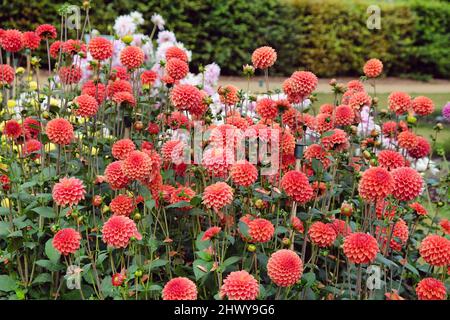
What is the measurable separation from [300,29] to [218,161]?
660cm

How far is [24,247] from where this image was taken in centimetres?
178

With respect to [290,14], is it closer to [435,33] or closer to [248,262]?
[435,33]

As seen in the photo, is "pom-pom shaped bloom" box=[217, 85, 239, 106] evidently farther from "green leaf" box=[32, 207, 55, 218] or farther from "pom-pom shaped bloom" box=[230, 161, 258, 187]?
"green leaf" box=[32, 207, 55, 218]

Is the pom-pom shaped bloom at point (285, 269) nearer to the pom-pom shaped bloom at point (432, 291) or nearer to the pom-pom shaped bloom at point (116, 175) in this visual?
the pom-pom shaped bloom at point (432, 291)

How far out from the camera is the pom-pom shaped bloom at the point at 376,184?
1.49 meters

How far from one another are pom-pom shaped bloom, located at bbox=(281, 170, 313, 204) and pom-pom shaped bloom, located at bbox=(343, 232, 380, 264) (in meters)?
0.18

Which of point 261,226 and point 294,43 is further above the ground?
point 294,43

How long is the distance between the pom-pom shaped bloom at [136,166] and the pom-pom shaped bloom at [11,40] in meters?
0.75

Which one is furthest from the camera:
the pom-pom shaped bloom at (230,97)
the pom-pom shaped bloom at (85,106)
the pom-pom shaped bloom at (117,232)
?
the pom-pom shaped bloom at (230,97)

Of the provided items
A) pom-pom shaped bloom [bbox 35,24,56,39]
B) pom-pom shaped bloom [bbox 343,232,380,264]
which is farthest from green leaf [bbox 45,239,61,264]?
pom-pom shaped bloom [bbox 35,24,56,39]

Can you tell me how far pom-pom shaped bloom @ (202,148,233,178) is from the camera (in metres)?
1.60

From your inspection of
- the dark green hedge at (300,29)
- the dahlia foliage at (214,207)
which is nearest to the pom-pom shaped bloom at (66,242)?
the dahlia foliage at (214,207)
